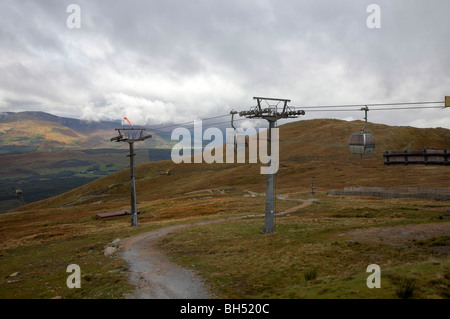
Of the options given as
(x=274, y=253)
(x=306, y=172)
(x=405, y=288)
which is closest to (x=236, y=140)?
(x=274, y=253)

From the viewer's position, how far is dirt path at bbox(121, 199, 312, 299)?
16109 millimetres

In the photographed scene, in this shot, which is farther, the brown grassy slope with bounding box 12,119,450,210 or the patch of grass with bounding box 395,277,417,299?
the brown grassy slope with bounding box 12,119,450,210

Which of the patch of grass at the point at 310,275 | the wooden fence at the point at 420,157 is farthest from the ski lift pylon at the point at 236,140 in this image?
the wooden fence at the point at 420,157

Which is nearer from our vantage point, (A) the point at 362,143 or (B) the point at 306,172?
(A) the point at 362,143

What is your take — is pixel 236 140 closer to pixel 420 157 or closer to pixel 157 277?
pixel 157 277

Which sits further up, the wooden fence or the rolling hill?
the wooden fence

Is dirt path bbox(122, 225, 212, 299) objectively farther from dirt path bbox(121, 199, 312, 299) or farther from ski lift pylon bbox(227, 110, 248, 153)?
ski lift pylon bbox(227, 110, 248, 153)

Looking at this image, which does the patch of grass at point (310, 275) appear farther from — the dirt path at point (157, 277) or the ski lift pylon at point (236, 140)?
the ski lift pylon at point (236, 140)

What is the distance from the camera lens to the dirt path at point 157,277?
52.9 ft

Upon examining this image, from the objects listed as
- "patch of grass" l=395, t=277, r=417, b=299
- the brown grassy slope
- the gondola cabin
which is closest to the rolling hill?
"patch of grass" l=395, t=277, r=417, b=299

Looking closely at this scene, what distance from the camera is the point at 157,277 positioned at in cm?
1881
